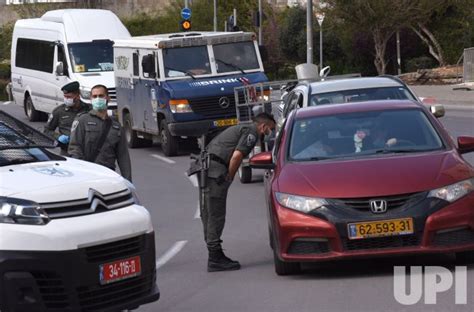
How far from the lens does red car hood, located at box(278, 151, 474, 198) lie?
1055 centimetres

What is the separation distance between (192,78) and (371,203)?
54.2 ft

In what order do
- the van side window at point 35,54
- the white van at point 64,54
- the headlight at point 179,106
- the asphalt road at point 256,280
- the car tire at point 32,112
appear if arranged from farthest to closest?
the car tire at point 32,112 → the van side window at point 35,54 → the white van at point 64,54 → the headlight at point 179,106 → the asphalt road at point 256,280

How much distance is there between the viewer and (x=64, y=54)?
110 feet

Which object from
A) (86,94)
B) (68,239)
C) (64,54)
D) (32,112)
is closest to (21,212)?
(68,239)

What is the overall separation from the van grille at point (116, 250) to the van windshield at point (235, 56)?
1850 cm

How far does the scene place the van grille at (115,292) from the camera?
806cm

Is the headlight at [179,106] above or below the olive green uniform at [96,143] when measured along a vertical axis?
below

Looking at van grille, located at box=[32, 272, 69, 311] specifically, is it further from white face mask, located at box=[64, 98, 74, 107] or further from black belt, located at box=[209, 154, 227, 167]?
white face mask, located at box=[64, 98, 74, 107]

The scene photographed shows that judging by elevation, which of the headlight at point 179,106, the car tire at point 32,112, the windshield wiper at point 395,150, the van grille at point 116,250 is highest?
the van grille at point 116,250

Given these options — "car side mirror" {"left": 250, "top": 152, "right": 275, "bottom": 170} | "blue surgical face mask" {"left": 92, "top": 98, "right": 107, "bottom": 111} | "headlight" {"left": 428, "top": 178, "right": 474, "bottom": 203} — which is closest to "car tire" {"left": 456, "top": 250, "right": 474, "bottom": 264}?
"headlight" {"left": 428, "top": 178, "right": 474, "bottom": 203}

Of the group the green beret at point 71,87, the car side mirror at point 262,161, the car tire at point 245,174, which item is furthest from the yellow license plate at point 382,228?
the car tire at point 245,174

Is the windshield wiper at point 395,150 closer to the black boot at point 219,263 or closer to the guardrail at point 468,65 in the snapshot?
the black boot at point 219,263

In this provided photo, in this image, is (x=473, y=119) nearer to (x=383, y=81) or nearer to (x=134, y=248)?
(x=383, y=81)

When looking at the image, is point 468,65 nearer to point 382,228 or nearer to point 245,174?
point 245,174
